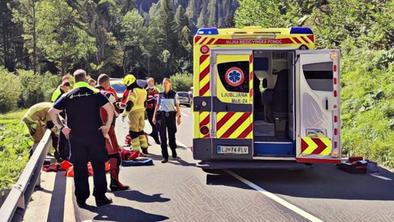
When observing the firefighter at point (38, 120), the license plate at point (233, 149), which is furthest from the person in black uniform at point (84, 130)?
the firefighter at point (38, 120)

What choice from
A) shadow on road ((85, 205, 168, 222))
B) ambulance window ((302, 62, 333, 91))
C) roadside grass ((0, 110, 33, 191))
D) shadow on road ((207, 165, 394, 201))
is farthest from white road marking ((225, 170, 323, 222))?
roadside grass ((0, 110, 33, 191))

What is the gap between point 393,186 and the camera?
9.01m

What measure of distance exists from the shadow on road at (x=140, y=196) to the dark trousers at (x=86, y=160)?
25.4 inches

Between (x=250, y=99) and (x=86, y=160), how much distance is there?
3341mm

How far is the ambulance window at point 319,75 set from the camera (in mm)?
9141

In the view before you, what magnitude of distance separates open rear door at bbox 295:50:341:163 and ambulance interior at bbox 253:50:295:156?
526mm

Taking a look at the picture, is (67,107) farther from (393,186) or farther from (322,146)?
(393,186)

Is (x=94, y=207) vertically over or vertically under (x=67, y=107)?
under

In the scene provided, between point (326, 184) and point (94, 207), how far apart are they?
3956 mm

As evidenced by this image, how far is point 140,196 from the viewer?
8.27 m

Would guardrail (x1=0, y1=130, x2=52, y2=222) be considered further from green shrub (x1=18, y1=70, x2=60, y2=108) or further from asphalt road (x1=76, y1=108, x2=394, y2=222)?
green shrub (x1=18, y1=70, x2=60, y2=108)

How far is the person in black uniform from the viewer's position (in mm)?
7352

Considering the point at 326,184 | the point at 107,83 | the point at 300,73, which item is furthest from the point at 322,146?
the point at 107,83

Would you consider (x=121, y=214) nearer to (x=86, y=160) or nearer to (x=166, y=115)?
(x=86, y=160)
